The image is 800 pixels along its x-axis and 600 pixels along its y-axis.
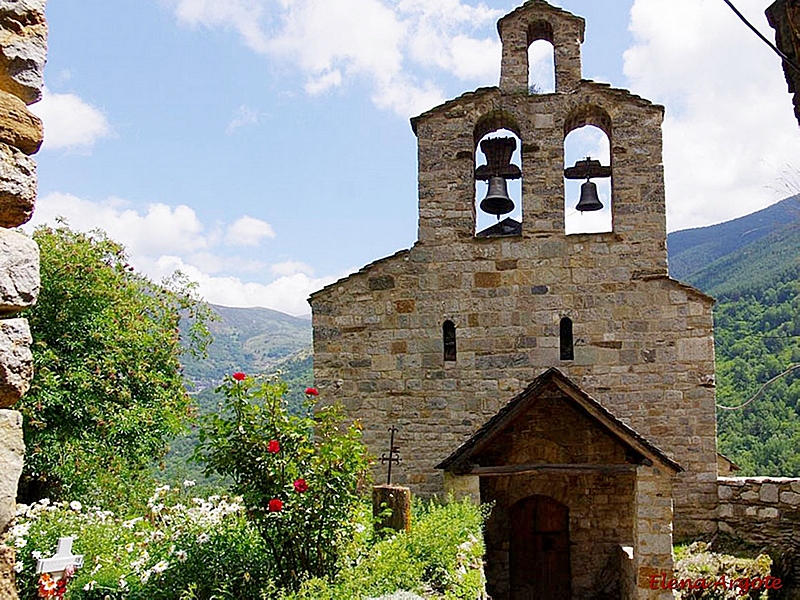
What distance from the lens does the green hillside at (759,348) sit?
19.1 m

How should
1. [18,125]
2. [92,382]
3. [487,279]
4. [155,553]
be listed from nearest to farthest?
[18,125]
[155,553]
[487,279]
[92,382]

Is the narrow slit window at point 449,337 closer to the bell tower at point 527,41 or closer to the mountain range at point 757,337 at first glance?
the mountain range at point 757,337

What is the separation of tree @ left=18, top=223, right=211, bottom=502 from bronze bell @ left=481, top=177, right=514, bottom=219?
6.44m

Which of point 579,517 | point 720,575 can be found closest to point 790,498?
point 720,575

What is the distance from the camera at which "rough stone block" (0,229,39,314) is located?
214 centimetres

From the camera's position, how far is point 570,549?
11.1 meters

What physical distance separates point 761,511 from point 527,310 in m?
4.27

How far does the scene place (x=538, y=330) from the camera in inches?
439

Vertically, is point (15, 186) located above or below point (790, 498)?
above

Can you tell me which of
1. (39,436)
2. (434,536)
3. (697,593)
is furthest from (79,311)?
(697,593)

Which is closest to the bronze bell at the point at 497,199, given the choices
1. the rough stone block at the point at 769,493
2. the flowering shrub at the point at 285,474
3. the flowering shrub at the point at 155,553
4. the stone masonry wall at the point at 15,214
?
the rough stone block at the point at 769,493

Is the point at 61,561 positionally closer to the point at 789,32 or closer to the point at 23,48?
the point at 23,48

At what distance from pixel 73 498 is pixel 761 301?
2194cm

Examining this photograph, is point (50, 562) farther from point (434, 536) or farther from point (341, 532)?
point (434, 536)
